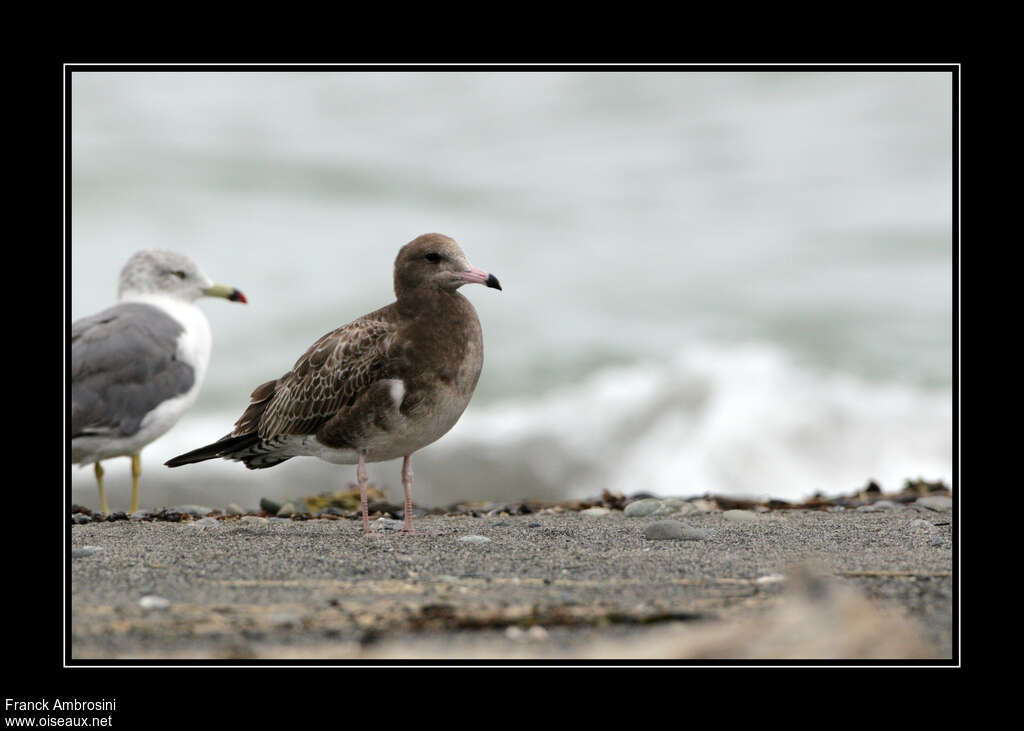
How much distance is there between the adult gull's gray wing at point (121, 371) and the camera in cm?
656

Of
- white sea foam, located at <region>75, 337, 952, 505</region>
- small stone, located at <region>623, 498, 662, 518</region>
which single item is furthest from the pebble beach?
white sea foam, located at <region>75, 337, 952, 505</region>

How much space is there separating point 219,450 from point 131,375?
848 millimetres

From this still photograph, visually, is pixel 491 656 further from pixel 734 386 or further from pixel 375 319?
pixel 734 386

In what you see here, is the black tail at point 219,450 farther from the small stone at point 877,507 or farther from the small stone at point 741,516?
the small stone at point 877,507

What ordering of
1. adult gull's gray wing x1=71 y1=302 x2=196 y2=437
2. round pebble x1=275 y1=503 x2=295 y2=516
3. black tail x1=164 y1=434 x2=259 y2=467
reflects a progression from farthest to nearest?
round pebble x1=275 y1=503 x2=295 y2=516
adult gull's gray wing x1=71 y1=302 x2=196 y2=437
black tail x1=164 y1=434 x2=259 y2=467

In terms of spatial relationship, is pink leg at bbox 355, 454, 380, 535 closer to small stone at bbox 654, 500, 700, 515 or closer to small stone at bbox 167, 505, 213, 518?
small stone at bbox 167, 505, 213, 518

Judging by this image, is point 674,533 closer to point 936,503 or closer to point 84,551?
point 936,503

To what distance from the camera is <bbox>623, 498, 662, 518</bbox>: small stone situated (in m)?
6.65

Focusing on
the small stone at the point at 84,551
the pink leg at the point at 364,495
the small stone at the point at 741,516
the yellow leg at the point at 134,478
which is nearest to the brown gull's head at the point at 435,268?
the pink leg at the point at 364,495

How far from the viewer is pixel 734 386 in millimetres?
13734

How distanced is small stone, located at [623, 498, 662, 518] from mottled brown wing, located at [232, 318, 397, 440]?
6.15 feet

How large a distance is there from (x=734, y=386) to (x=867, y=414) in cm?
164

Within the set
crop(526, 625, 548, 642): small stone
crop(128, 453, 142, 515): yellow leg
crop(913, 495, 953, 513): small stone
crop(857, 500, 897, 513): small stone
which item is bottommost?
crop(526, 625, 548, 642): small stone

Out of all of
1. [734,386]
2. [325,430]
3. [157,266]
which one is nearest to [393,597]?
[325,430]
